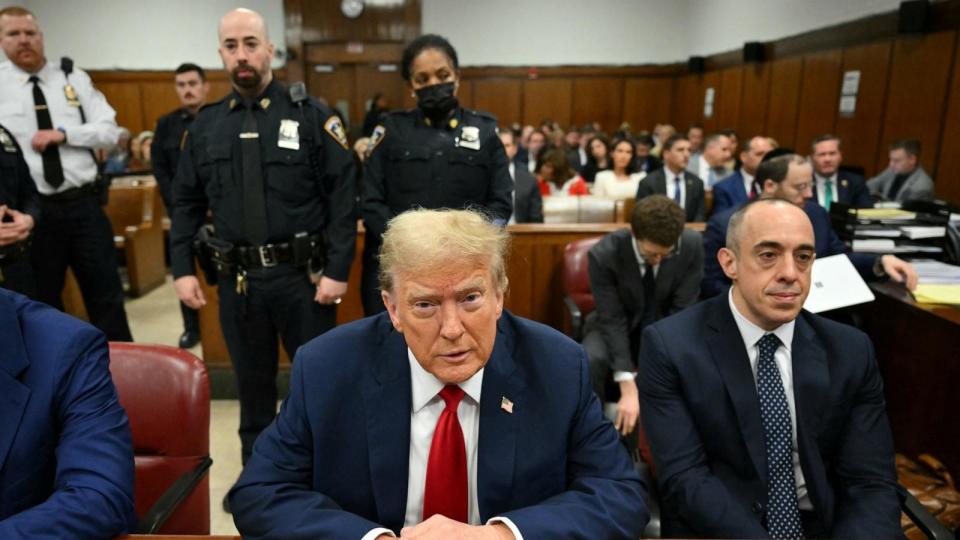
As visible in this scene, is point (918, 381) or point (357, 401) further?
point (918, 381)

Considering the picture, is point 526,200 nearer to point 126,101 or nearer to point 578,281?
point 578,281

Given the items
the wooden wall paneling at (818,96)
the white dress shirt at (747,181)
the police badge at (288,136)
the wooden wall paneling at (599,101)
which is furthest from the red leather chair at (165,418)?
the wooden wall paneling at (599,101)

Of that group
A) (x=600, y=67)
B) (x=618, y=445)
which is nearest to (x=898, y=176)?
(x=618, y=445)

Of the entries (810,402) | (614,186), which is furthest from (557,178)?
(810,402)

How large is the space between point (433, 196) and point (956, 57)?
201 inches

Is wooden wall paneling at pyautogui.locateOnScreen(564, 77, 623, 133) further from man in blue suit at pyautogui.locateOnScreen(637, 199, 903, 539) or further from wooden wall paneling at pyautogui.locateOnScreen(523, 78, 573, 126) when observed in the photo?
man in blue suit at pyautogui.locateOnScreen(637, 199, 903, 539)

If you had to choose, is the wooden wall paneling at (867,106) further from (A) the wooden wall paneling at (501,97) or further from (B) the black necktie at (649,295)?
(A) the wooden wall paneling at (501,97)

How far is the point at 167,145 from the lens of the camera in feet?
12.5

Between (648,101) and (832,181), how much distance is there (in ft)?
24.8

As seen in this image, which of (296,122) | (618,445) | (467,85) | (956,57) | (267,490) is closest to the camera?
(267,490)

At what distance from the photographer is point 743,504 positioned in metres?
1.58

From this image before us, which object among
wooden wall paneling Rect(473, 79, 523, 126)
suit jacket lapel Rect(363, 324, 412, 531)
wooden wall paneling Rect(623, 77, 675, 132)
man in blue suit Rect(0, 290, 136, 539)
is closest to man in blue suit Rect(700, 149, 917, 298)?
suit jacket lapel Rect(363, 324, 412, 531)

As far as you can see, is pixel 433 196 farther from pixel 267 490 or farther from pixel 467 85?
pixel 467 85

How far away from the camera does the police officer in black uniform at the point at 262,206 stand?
7.59 ft
